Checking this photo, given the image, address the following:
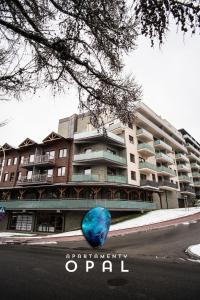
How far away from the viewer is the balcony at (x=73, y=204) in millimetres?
23797

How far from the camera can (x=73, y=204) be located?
2392cm

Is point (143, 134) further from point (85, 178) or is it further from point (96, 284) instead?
point (96, 284)

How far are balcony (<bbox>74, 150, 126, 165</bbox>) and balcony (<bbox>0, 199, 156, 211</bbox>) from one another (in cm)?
530

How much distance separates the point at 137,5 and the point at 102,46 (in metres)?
1.88

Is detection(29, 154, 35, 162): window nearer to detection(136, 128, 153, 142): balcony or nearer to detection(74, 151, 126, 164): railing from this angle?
detection(74, 151, 126, 164): railing

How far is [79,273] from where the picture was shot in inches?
218

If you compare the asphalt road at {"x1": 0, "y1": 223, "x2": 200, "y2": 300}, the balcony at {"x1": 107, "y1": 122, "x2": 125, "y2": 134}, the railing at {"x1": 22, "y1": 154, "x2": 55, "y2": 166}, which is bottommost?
the asphalt road at {"x1": 0, "y1": 223, "x2": 200, "y2": 300}

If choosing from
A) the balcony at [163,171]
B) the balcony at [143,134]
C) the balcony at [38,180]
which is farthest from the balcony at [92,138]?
the balcony at [163,171]

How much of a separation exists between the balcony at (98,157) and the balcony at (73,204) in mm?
5304

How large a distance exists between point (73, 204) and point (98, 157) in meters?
6.51

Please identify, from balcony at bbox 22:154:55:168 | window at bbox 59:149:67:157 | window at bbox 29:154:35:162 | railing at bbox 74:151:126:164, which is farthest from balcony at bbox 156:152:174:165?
window at bbox 29:154:35:162

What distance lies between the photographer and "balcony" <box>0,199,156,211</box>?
78.1 feet

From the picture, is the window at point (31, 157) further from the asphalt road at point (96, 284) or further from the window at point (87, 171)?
the asphalt road at point (96, 284)

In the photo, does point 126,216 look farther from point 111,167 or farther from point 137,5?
point 137,5
